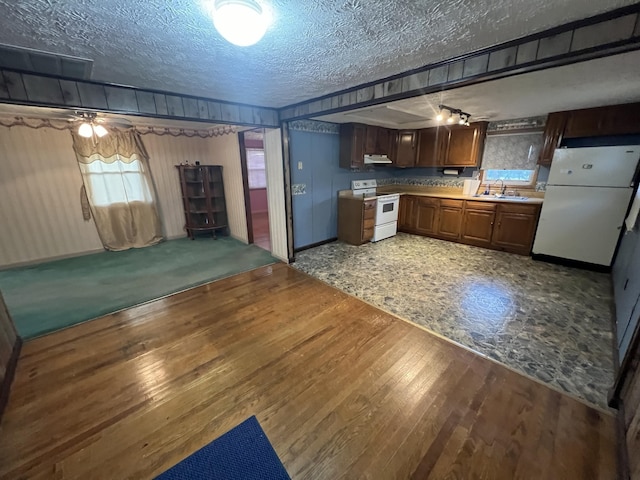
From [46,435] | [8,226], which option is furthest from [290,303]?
[8,226]

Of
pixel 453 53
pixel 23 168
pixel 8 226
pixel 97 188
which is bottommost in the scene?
pixel 8 226

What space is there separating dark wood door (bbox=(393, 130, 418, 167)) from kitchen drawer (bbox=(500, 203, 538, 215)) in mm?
1975

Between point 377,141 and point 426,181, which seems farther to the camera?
point 426,181

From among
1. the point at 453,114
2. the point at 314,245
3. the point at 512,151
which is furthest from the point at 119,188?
the point at 512,151

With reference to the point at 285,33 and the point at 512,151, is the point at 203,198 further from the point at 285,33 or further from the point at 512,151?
the point at 512,151

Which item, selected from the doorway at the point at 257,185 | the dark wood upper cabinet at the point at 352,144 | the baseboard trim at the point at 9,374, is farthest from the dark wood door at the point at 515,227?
the baseboard trim at the point at 9,374

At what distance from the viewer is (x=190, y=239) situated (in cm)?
553

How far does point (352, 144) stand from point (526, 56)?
3.24 metres

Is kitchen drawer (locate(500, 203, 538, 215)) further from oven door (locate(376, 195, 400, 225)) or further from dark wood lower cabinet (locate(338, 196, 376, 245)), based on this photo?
dark wood lower cabinet (locate(338, 196, 376, 245))

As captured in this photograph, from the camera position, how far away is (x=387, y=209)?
5164mm

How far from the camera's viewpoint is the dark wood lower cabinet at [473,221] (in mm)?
4219

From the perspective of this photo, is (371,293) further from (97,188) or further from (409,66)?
(97,188)

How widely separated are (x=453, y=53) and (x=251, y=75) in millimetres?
1549

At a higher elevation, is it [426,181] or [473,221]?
[426,181]
